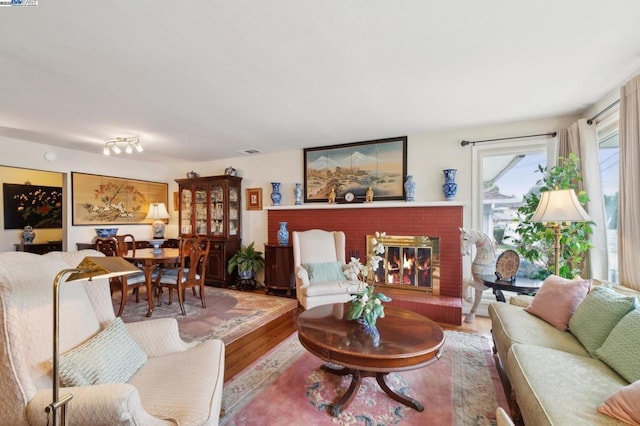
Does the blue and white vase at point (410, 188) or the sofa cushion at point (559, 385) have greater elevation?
Result: the blue and white vase at point (410, 188)

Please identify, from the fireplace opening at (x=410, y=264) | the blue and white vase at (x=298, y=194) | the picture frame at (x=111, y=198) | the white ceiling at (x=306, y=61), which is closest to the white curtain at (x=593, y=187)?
the white ceiling at (x=306, y=61)

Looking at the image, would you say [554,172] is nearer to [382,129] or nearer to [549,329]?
[549,329]

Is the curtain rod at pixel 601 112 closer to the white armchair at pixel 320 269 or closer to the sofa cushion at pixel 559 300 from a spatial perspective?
the sofa cushion at pixel 559 300

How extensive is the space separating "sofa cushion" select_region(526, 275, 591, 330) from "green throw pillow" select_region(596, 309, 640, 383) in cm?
45

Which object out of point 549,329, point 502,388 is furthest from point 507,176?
point 502,388

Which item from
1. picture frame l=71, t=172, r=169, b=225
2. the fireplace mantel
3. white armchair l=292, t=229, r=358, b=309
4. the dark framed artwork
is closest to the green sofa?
white armchair l=292, t=229, r=358, b=309

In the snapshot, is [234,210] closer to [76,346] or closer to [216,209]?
[216,209]

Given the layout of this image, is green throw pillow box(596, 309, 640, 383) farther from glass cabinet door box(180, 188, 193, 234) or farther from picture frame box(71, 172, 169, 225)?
picture frame box(71, 172, 169, 225)

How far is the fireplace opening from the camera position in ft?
12.3

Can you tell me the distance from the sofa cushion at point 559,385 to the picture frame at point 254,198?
14.0 feet

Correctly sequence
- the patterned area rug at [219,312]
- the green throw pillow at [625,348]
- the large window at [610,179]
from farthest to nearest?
the patterned area rug at [219,312], the large window at [610,179], the green throw pillow at [625,348]

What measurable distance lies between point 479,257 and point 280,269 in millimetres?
2771

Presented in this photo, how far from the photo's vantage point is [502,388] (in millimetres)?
1991

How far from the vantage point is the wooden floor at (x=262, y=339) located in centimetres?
236
